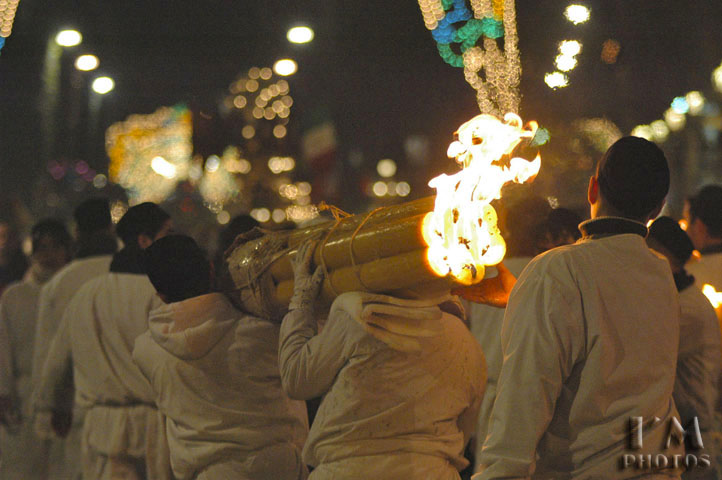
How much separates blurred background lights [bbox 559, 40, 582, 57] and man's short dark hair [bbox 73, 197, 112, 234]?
3.88 m

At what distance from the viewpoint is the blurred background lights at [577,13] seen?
713cm

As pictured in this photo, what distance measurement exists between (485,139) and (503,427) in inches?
42.4

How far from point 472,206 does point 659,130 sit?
671 cm

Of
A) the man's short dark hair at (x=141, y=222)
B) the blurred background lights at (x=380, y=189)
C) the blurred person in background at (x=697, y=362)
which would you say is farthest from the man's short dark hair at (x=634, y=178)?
the blurred background lights at (x=380, y=189)

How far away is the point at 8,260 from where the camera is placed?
358 inches

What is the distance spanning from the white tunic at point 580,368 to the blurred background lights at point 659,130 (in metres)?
6.37

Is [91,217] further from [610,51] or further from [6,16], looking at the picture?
[610,51]

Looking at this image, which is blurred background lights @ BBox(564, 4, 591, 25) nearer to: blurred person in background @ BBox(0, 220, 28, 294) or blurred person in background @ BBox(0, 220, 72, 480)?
blurred person in background @ BBox(0, 220, 72, 480)

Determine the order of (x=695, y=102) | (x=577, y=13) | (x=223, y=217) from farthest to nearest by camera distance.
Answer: (x=223, y=217) → (x=695, y=102) → (x=577, y=13)

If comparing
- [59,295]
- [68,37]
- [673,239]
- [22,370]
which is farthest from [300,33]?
[673,239]

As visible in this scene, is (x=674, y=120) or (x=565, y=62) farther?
(x=674, y=120)

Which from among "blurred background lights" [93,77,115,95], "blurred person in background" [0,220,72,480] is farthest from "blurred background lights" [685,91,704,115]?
"blurred background lights" [93,77,115,95]

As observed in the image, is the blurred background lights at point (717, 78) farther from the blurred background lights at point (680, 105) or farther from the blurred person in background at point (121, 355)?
the blurred person in background at point (121, 355)

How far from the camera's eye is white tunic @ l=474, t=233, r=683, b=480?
2570mm
